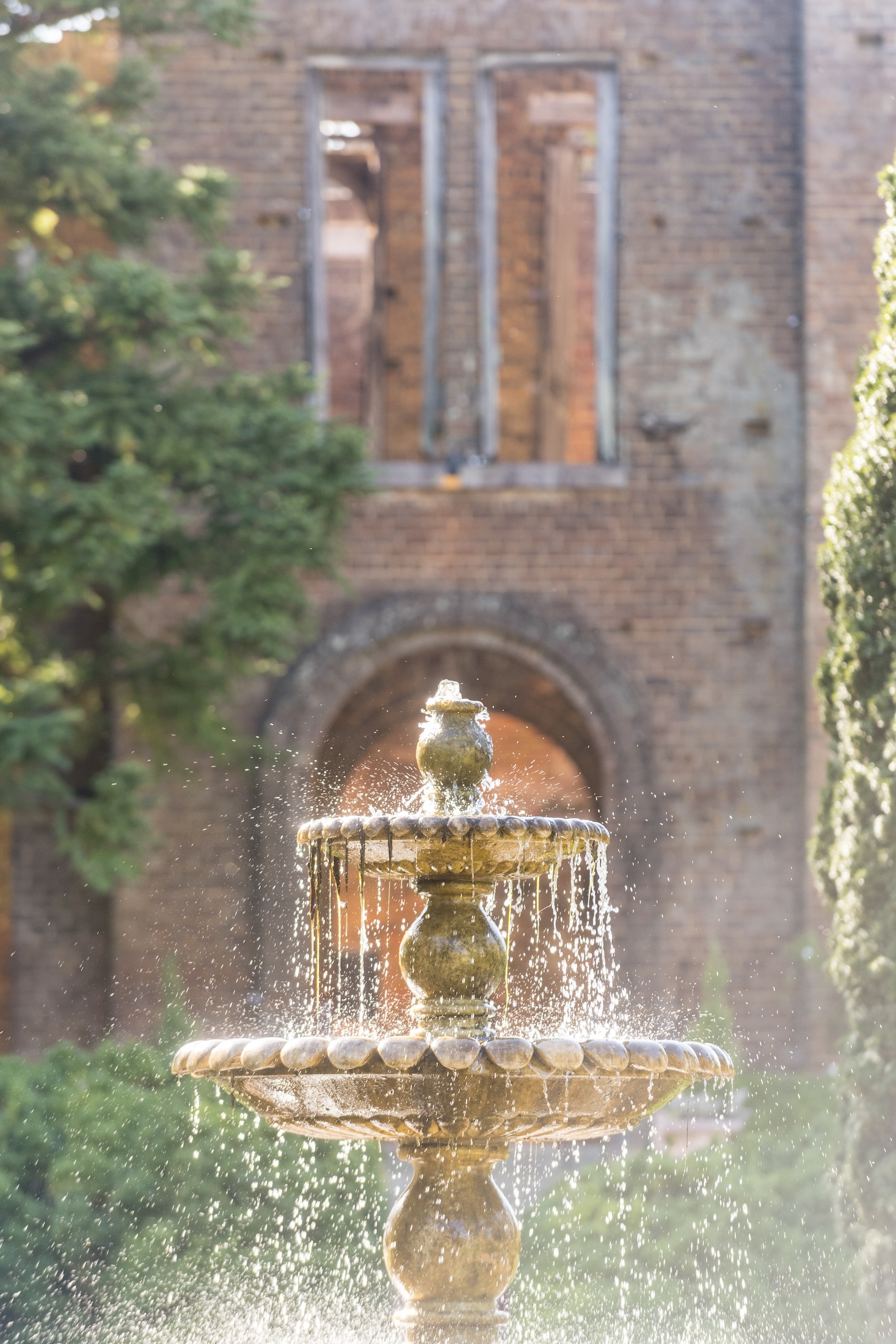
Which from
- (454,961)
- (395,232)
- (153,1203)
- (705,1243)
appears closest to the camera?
(454,961)

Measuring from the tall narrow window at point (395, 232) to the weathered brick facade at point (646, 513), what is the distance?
6.0 inches

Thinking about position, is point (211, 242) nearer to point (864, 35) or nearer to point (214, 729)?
point (214, 729)

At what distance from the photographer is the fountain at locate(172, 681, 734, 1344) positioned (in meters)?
4.74

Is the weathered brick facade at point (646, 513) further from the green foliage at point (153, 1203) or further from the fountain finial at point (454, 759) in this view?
the fountain finial at point (454, 759)

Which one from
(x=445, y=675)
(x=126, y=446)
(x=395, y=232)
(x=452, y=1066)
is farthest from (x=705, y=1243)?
(x=395, y=232)

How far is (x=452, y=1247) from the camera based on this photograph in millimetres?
5125

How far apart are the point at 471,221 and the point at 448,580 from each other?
239 centimetres

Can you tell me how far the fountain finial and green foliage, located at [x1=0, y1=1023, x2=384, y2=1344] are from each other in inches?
106

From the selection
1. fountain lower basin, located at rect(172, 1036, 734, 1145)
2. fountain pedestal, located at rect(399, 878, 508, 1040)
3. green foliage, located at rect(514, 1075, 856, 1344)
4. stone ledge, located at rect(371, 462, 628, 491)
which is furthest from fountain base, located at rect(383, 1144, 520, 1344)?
stone ledge, located at rect(371, 462, 628, 491)

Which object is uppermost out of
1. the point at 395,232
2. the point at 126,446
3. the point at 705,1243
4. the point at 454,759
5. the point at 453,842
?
the point at 395,232

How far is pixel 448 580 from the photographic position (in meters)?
12.4

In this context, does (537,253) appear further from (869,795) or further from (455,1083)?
(455,1083)

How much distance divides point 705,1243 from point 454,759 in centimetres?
362

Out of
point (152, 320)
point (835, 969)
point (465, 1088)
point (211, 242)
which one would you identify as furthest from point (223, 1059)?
point (211, 242)
